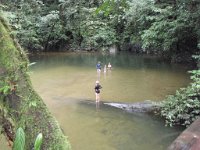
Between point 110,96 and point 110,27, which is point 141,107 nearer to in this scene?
point 110,96

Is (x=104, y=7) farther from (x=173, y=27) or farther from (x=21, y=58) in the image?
(x=173, y=27)

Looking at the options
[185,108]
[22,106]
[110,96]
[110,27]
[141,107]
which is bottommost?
[110,96]

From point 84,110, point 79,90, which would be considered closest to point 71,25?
point 79,90

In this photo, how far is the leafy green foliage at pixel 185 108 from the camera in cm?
894

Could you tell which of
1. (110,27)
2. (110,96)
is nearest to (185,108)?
(110,96)

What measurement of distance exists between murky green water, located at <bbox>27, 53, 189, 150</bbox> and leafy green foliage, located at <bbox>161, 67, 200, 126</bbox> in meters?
0.35

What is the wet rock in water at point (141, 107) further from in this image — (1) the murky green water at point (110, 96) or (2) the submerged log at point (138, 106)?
(1) the murky green water at point (110, 96)

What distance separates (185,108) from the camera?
9.12 meters

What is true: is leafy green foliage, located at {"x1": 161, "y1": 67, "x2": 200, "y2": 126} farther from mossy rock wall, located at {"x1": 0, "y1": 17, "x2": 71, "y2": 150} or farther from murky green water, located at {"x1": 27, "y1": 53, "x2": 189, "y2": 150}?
mossy rock wall, located at {"x1": 0, "y1": 17, "x2": 71, "y2": 150}

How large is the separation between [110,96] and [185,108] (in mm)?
5030

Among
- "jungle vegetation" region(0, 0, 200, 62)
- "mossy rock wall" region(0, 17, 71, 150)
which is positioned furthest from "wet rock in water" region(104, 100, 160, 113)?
"mossy rock wall" region(0, 17, 71, 150)

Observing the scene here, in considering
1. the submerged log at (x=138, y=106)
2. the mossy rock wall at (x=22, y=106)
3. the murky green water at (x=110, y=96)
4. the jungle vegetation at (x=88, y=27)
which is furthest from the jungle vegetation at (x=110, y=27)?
the mossy rock wall at (x=22, y=106)

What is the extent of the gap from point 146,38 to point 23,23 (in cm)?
1401

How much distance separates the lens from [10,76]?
6.43ft
